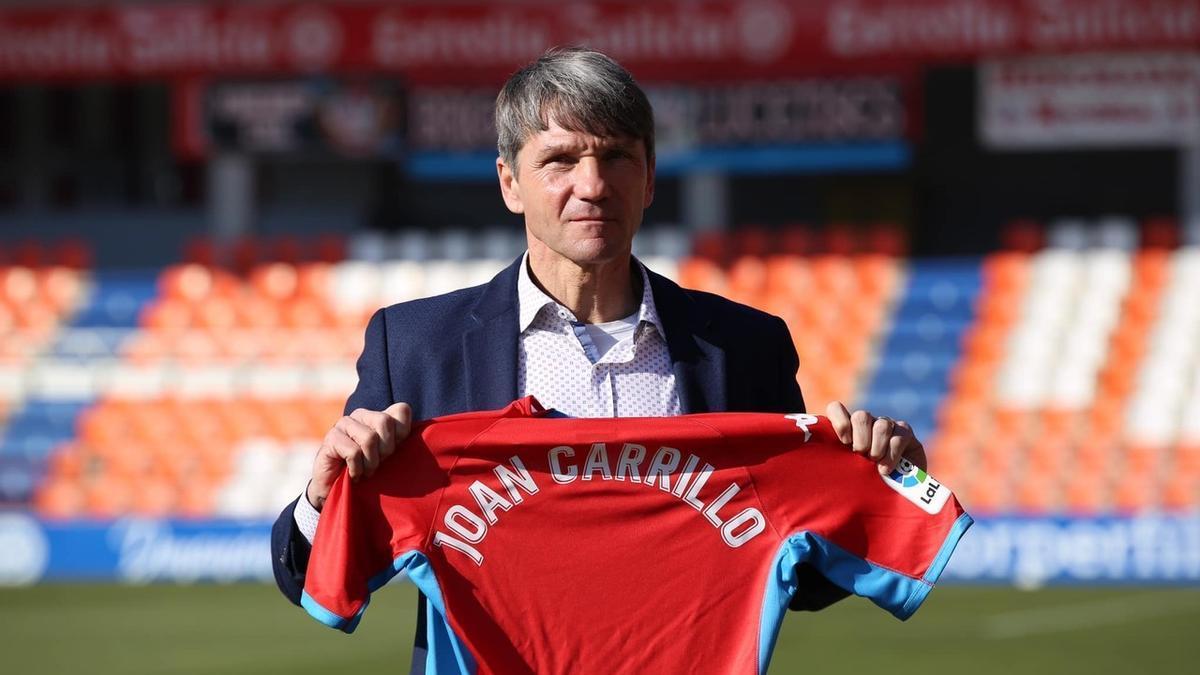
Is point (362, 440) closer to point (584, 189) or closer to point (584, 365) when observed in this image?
point (584, 365)

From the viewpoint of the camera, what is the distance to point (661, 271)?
13.0 metres

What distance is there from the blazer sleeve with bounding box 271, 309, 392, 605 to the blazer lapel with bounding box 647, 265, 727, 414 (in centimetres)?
45

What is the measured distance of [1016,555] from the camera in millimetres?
10516

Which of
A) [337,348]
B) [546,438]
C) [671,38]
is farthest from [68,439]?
[546,438]

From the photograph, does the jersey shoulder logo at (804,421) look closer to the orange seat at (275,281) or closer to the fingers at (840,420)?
the fingers at (840,420)

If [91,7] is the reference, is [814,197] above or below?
below

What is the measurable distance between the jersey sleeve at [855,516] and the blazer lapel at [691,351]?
0.14 metres

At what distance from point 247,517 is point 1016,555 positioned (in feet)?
17.2

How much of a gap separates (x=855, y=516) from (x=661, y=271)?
1030 cm

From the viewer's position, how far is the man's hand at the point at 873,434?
106 inches

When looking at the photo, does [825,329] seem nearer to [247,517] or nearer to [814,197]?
[814,197]

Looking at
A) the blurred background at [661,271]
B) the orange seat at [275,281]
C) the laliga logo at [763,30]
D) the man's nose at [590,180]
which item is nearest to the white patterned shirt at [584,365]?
the man's nose at [590,180]

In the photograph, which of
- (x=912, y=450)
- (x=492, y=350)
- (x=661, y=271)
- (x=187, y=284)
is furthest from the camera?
(x=187, y=284)

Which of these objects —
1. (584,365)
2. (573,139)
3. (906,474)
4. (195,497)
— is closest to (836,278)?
(195,497)
